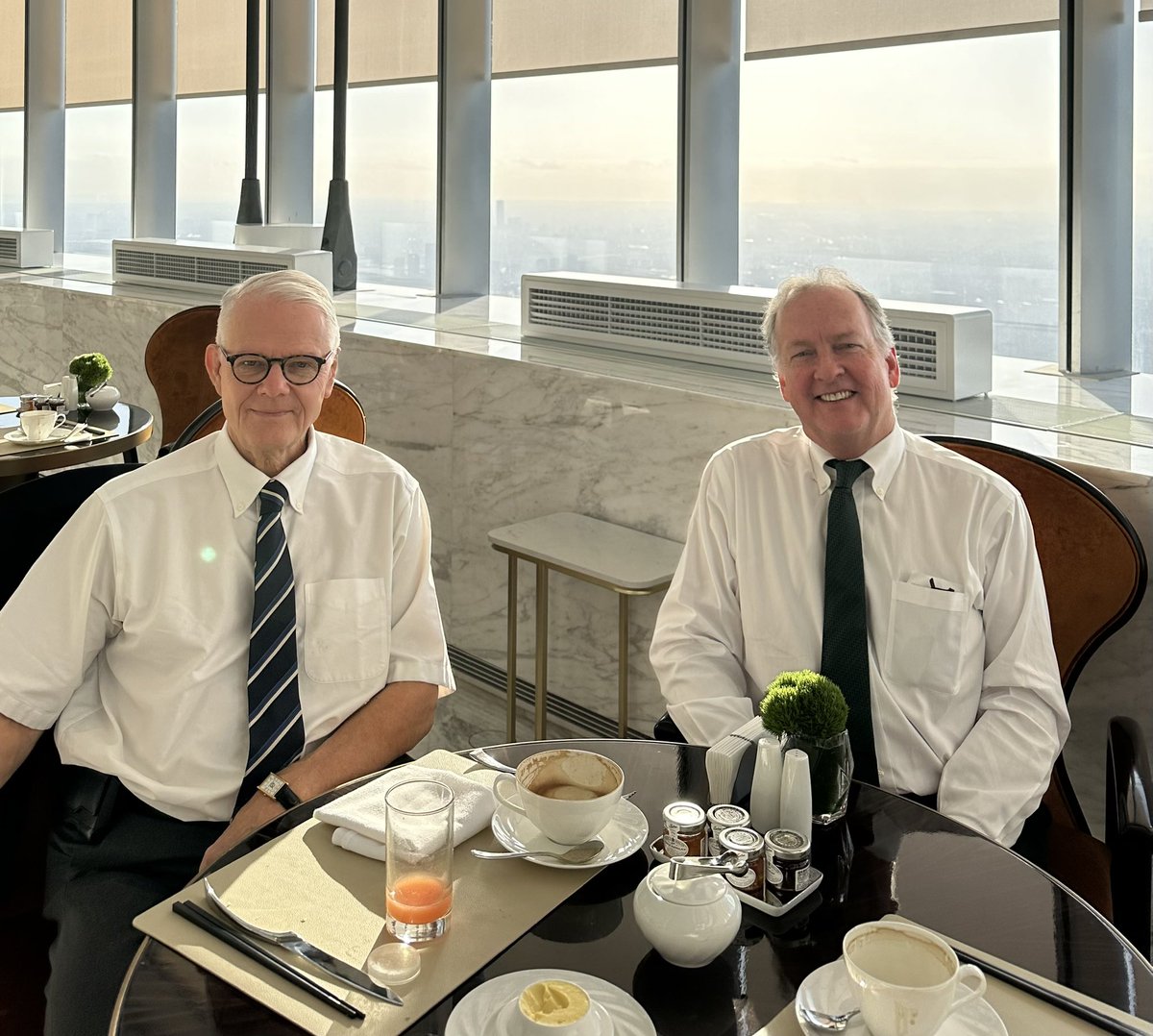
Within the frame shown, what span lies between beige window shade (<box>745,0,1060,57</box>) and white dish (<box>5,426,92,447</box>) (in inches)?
104

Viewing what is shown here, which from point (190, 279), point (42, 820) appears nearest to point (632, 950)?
point (42, 820)

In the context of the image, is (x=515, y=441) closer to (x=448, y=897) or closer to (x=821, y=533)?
(x=821, y=533)

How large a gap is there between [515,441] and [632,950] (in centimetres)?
242

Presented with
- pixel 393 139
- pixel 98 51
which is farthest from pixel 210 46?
pixel 393 139

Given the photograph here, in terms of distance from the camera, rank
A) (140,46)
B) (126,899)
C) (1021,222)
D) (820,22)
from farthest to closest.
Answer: (140,46)
(820,22)
(1021,222)
(126,899)

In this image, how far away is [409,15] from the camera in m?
5.68

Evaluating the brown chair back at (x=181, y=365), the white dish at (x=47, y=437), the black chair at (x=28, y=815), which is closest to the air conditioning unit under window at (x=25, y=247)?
the brown chair back at (x=181, y=365)

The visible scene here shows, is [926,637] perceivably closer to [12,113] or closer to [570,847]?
[570,847]

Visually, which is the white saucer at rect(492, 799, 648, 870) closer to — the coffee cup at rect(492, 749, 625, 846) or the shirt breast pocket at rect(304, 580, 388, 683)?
the coffee cup at rect(492, 749, 625, 846)

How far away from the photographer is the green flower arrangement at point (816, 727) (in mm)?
1278

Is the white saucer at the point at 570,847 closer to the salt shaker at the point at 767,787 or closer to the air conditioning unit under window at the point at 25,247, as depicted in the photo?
the salt shaker at the point at 767,787

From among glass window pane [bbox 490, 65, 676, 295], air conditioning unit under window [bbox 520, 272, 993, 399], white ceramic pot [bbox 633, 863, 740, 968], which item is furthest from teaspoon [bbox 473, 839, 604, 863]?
glass window pane [bbox 490, 65, 676, 295]

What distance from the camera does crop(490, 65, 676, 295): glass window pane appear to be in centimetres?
452

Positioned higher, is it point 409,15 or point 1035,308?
point 409,15
